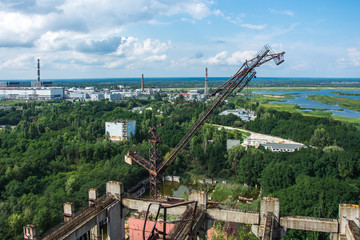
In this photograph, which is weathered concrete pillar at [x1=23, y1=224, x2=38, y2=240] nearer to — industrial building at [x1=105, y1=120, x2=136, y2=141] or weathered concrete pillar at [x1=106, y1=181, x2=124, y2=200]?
weathered concrete pillar at [x1=106, y1=181, x2=124, y2=200]

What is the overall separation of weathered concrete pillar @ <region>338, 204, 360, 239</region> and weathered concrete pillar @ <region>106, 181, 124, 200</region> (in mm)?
7206

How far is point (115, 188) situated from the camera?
423 inches

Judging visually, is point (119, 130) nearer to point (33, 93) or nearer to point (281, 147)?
point (281, 147)

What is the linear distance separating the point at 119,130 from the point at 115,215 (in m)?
28.9

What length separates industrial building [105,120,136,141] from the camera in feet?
125

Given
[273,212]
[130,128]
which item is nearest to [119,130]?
[130,128]

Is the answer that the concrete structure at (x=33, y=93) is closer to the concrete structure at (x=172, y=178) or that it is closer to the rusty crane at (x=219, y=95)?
the concrete structure at (x=172, y=178)

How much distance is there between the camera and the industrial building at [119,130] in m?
38.2

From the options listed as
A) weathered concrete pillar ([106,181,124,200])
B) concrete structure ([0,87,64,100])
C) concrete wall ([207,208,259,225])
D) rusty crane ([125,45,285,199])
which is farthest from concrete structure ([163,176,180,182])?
concrete structure ([0,87,64,100])

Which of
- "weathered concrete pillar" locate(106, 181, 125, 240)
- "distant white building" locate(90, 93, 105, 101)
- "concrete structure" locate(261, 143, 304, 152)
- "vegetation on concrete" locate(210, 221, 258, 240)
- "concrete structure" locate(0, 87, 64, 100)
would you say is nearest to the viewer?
"weathered concrete pillar" locate(106, 181, 125, 240)

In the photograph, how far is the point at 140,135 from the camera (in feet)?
129

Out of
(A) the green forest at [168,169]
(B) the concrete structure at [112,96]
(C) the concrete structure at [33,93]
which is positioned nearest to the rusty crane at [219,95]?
(A) the green forest at [168,169]

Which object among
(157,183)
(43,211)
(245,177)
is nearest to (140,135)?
(245,177)

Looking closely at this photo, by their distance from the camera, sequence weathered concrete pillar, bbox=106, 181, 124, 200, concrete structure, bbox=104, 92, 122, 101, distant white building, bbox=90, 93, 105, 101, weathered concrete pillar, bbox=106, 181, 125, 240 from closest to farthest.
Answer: weathered concrete pillar, bbox=106, 181, 125, 240 → weathered concrete pillar, bbox=106, 181, 124, 200 → concrete structure, bbox=104, 92, 122, 101 → distant white building, bbox=90, 93, 105, 101
